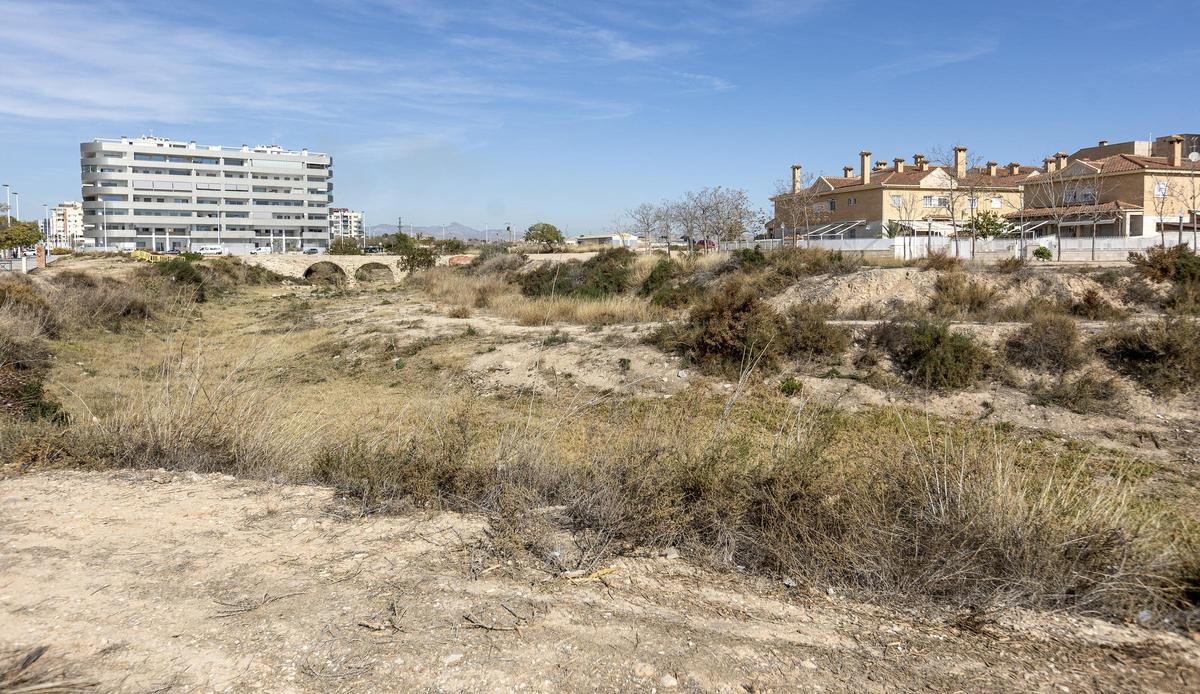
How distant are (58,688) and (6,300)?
22897 mm

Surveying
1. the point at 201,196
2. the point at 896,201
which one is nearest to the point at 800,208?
the point at 896,201

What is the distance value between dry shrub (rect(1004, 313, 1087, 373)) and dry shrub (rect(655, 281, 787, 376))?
496cm

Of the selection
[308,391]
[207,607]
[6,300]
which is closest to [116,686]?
[207,607]

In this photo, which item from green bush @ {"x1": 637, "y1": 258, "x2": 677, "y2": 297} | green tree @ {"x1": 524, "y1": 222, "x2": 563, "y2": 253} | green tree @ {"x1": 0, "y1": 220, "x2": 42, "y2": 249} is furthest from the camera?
green tree @ {"x1": 524, "y1": 222, "x2": 563, "y2": 253}

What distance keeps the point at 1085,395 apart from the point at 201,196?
375 feet

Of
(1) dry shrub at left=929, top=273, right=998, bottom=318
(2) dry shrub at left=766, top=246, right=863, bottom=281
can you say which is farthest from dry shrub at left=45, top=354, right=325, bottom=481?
(2) dry shrub at left=766, top=246, right=863, bottom=281

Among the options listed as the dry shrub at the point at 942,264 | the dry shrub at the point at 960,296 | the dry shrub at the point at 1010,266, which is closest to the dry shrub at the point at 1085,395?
the dry shrub at the point at 960,296

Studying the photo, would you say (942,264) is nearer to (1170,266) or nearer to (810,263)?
(810,263)

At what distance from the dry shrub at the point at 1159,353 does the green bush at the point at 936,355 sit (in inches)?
105

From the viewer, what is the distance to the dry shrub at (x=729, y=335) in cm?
1881

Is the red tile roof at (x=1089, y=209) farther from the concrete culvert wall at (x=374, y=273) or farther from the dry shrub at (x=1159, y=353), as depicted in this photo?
the concrete culvert wall at (x=374, y=273)

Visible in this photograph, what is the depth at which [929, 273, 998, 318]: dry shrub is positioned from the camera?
947 inches

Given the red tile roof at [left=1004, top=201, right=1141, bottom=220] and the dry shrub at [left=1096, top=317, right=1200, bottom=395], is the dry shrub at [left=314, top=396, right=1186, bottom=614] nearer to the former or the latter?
the dry shrub at [left=1096, top=317, right=1200, bottom=395]

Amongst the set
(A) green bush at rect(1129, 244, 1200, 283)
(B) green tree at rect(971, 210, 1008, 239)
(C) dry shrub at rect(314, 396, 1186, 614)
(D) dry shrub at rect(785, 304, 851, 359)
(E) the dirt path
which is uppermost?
(B) green tree at rect(971, 210, 1008, 239)
